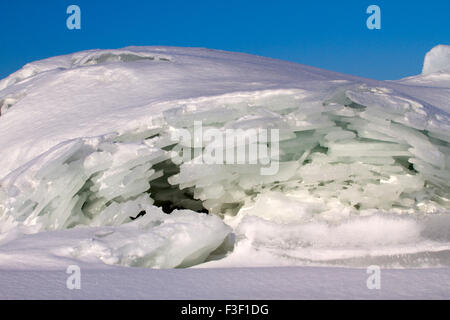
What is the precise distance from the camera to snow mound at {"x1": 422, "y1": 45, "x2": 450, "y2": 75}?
391 inches

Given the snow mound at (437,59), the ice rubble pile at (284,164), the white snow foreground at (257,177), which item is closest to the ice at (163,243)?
the white snow foreground at (257,177)

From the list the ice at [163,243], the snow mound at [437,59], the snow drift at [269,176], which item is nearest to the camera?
the ice at [163,243]

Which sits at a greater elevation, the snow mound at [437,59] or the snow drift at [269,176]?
the snow mound at [437,59]

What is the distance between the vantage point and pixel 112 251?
255 cm

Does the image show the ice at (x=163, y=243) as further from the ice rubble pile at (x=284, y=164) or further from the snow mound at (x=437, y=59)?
the snow mound at (x=437, y=59)

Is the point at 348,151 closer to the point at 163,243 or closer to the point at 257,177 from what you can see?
the point at 257,177

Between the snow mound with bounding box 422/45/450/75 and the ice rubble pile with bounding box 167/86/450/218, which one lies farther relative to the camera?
the snow mound with bounding box 422/45/450/75

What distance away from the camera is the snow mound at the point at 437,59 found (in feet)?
32.6

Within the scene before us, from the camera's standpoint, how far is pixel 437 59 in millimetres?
10055

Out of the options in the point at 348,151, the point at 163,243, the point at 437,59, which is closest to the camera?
the point at 163,243

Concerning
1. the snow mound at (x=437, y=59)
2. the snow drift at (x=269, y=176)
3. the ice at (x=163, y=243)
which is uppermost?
the snow mound at (x=437, y=59)

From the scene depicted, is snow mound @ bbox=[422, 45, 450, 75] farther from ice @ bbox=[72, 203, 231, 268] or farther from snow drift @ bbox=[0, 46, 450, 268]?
ice @ bbox=[72, 203, 231, 268]

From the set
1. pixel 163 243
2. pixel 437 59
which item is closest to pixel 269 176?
pixel 163 243

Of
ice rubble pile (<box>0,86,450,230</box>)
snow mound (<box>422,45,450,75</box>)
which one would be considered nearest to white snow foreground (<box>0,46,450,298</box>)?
ice rubble pile (<box>0,86,450,230</box>)
